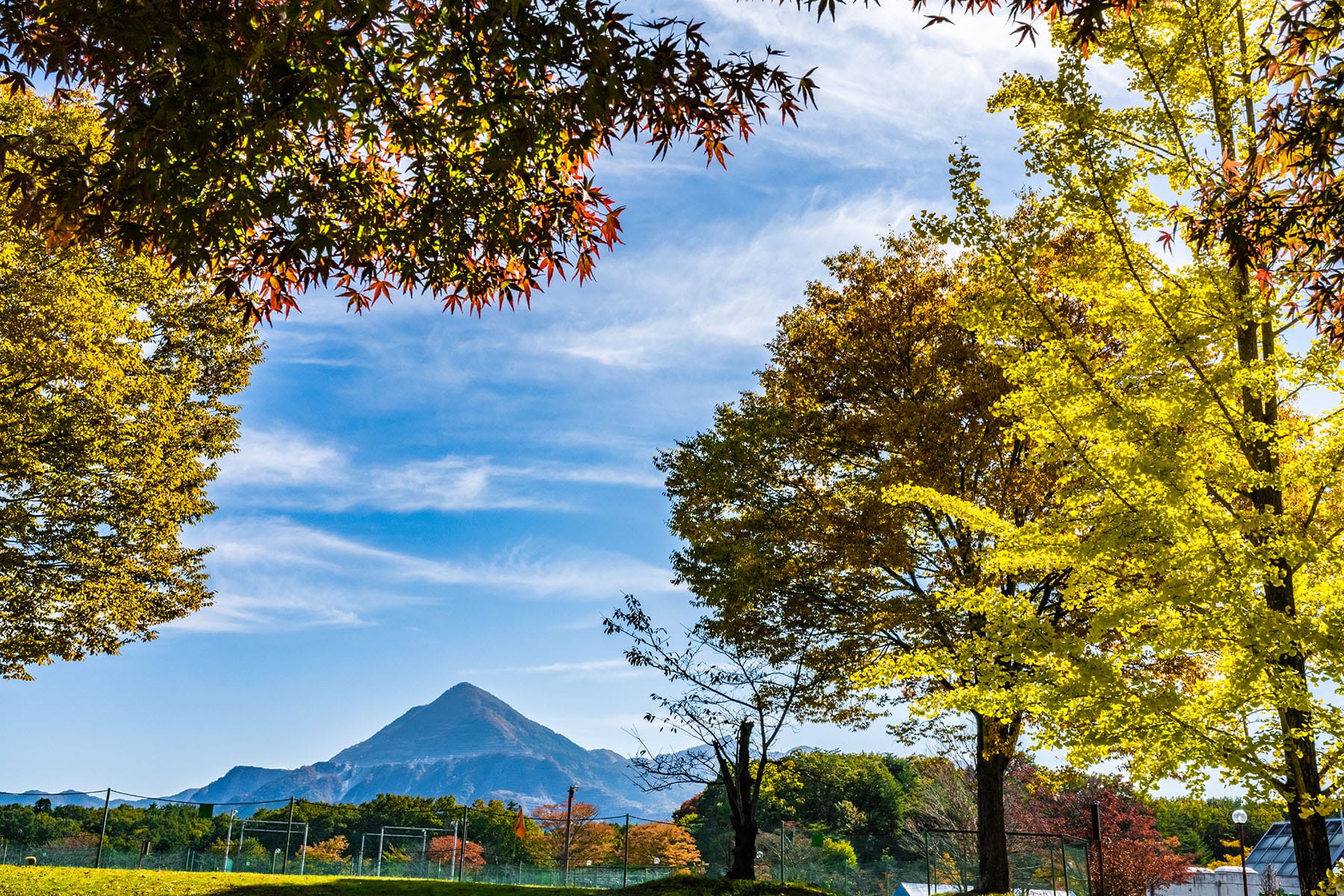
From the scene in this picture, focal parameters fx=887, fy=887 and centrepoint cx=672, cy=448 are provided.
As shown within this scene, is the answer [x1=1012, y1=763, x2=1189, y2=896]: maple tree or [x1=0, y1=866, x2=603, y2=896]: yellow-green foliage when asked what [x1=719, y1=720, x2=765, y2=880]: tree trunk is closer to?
[x1=0, y1=866, x2=603, y2=896]: yellow-green foliage

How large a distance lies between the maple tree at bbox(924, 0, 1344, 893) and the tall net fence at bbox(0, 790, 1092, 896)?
34.7ft

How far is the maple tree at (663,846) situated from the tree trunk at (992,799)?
25.3 meters

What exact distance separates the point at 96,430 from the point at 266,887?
27.9 feet

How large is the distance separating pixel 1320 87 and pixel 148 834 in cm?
4678

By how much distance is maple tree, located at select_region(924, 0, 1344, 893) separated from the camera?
7699 mm

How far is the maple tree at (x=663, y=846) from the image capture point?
3731cm

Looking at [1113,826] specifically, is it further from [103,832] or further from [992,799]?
[103,832]

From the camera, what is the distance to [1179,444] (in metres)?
8.32

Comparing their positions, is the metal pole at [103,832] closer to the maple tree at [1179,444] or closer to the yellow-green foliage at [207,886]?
the yellow-green foliage at [207,886]

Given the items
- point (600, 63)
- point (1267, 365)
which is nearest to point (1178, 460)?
point (1267, 365)

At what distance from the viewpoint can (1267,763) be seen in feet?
25.7

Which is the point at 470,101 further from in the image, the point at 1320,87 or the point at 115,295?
the point at 115,295

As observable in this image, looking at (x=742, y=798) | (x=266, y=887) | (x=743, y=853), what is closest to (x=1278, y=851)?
(x=742, y=798)

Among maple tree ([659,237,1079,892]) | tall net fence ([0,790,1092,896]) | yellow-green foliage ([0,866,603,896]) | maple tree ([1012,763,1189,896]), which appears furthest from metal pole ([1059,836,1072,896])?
maple tree ([1012,763,1189,896])
